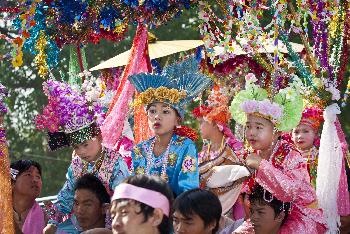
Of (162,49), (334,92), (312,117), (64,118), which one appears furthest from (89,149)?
(162,49)

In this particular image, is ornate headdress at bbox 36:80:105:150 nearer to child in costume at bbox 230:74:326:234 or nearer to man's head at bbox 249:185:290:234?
child in costume at bbox 230:74:326:234

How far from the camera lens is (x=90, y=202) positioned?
18.9 ft

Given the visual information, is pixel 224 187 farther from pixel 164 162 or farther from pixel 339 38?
pixel 339 38

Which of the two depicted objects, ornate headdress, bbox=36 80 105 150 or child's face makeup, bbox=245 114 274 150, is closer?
ornate headdress, bbox=36 80 105 150

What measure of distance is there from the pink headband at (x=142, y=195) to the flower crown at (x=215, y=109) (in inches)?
149

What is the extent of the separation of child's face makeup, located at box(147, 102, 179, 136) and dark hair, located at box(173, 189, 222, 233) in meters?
1.10

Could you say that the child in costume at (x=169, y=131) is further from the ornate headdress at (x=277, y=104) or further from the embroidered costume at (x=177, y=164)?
the ornate headdress at (x=277, y=104)

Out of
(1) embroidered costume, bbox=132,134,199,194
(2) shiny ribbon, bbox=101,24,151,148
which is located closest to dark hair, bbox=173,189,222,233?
(1) embroidered costume, bbox=132,134,199,194

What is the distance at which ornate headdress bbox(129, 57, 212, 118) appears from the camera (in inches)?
240

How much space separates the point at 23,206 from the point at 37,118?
0.79 m

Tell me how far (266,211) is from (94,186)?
1182mm

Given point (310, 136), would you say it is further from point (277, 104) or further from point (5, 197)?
point (5, 197)

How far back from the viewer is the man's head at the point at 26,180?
6477 millimetres

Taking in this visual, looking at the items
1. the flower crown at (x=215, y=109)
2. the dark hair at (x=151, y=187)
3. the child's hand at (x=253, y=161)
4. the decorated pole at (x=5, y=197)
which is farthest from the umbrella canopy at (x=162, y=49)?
the dark hair at (x=151, y=187)
